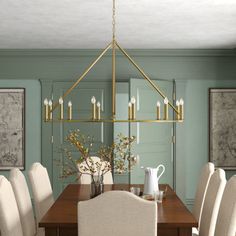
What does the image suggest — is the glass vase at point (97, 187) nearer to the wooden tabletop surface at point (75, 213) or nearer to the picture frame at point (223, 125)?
the wooden tabletop surface at point (75, 213)

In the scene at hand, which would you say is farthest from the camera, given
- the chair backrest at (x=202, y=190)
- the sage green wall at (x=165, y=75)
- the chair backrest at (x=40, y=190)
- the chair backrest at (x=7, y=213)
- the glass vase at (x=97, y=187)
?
the sage green wall at (x=165, y=75)

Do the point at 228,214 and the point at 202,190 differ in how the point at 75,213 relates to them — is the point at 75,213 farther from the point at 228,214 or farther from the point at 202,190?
the point at 202,190

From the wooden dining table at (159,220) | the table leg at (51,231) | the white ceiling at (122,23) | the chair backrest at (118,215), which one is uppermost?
the white ceiling at (122,23)

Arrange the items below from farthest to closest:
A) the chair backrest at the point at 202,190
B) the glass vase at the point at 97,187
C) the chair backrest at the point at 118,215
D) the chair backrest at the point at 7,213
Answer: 1. the chair backrest at the point at 202,190
2. the glass vase at the point at 97,187
3. the chair backrest at the point at 7,213
4. the chair backrest at the point at 118,215

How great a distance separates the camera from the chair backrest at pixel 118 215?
2.76 metres

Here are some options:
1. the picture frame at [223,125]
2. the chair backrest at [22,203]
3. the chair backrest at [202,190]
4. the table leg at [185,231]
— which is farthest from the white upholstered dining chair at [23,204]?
the picture frame at [223,125]

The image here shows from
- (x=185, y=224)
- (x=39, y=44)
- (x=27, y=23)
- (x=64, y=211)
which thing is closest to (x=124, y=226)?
(x=185, y=224)

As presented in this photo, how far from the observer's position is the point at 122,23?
517 cm

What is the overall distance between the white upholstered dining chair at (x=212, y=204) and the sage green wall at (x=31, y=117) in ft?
12.0

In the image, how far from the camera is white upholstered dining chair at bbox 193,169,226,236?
12.2ft

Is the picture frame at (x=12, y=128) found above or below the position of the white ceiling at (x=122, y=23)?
below

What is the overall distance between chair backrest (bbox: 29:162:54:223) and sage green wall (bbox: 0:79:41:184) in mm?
2575

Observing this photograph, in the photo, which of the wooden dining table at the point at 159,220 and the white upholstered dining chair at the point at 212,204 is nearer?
the wooden dining table at the point at 159,220

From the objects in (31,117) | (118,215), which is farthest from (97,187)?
(31,117)
